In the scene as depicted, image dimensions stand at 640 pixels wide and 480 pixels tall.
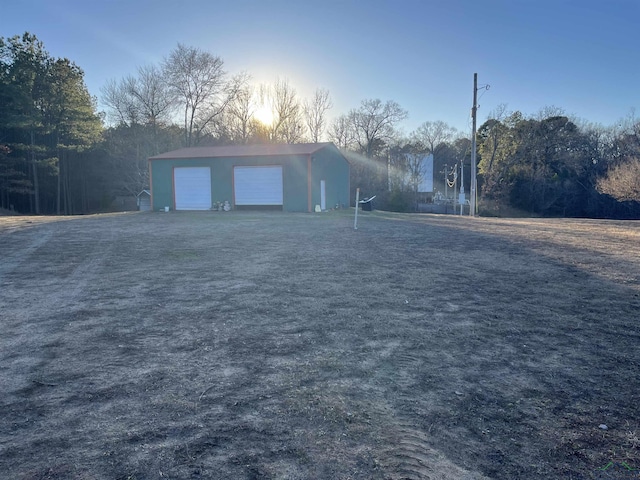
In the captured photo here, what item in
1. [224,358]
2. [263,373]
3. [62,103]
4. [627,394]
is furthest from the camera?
[62,103]

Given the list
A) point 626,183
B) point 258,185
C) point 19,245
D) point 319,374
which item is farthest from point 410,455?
point 626,183

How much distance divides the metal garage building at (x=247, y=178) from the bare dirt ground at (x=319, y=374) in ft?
47.3

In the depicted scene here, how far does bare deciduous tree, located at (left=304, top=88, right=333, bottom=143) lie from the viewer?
4078 cm

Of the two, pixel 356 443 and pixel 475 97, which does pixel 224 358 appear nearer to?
pixel 356 443

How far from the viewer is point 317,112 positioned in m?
41.1

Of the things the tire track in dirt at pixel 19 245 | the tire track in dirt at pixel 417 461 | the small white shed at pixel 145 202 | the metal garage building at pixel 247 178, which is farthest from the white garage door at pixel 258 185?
the tire track in dirt at pixel 417 461

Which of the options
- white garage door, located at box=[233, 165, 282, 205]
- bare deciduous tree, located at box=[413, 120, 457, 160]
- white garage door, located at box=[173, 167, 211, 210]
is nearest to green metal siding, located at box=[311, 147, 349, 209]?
white garage door, located at box=[233, 165, 282, 205]

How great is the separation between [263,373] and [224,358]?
1.42 ft

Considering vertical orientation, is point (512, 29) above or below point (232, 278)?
above

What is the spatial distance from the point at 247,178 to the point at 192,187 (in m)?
3.13

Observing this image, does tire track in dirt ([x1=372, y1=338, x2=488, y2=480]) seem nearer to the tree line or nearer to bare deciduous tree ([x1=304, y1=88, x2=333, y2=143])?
the tree line

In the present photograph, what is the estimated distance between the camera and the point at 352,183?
36562 mm

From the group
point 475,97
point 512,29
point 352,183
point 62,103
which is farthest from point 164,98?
point 512,29

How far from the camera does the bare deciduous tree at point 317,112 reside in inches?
1606
